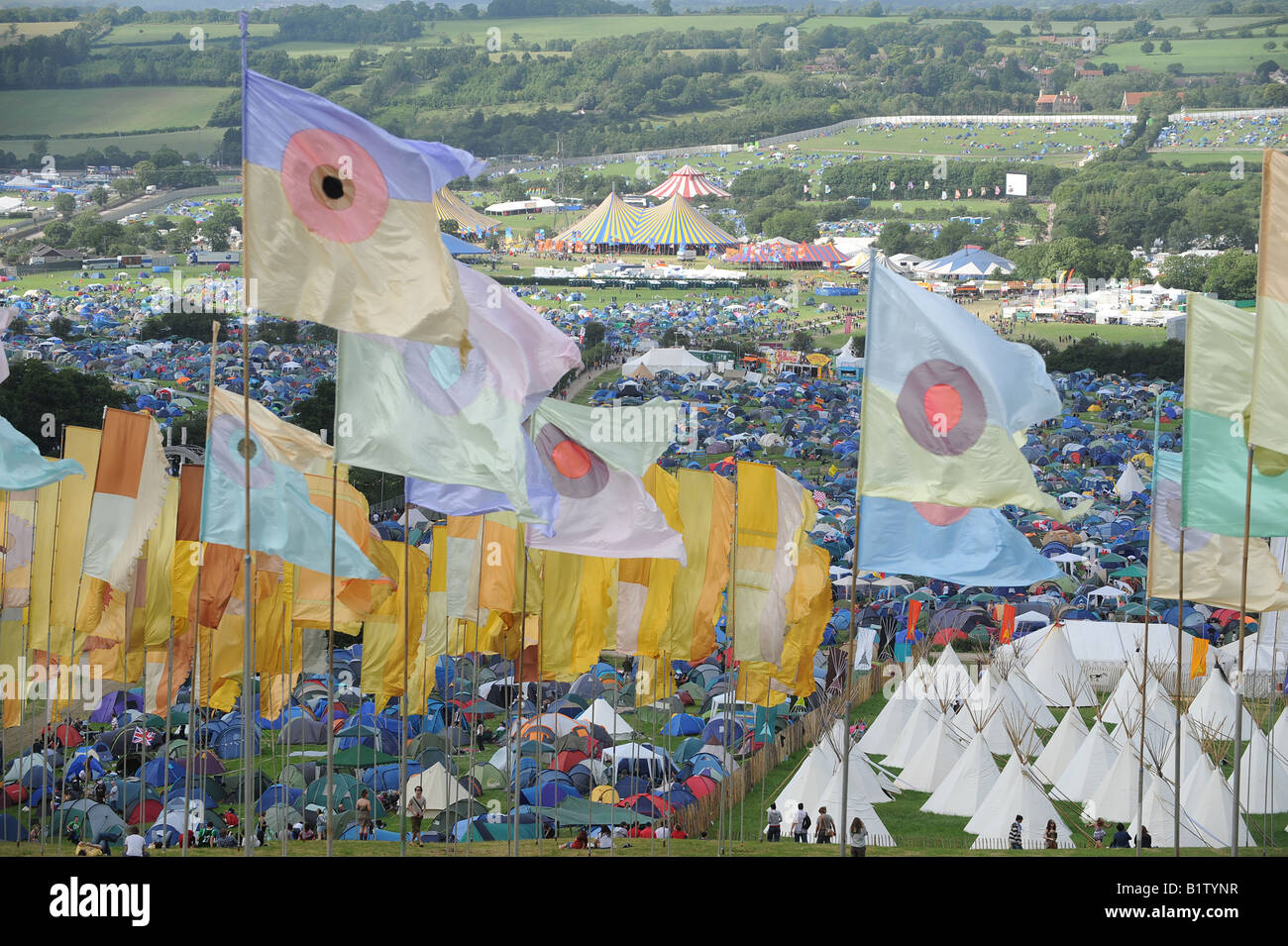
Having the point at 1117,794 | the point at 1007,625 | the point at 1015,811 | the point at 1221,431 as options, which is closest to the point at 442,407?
the point at 1221,431

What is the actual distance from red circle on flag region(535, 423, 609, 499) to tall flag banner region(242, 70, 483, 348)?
2.57 m

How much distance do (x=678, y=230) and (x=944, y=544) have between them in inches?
3463

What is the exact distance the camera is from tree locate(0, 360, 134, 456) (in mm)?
34625

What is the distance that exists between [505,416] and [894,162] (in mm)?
118932

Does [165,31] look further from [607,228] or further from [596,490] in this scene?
[596,490]

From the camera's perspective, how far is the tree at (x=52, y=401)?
34625 mm

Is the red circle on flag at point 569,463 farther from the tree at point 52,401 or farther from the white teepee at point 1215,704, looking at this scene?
the tree at point 52,401

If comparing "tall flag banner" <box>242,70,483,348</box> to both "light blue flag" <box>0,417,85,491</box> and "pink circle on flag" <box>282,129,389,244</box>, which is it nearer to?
"pink circle on flag" <box>282,129,389,244</box>

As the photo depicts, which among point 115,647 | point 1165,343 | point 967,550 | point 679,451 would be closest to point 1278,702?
point 967,550

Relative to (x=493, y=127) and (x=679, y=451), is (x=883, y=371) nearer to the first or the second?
(x=679, y=451)

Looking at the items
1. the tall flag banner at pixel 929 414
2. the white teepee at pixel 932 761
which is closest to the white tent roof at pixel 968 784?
the white teepee at pixel 932 761

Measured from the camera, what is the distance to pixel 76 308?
6481 cm

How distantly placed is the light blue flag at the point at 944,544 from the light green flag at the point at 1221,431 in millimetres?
1127

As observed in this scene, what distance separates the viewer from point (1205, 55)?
161125mm
